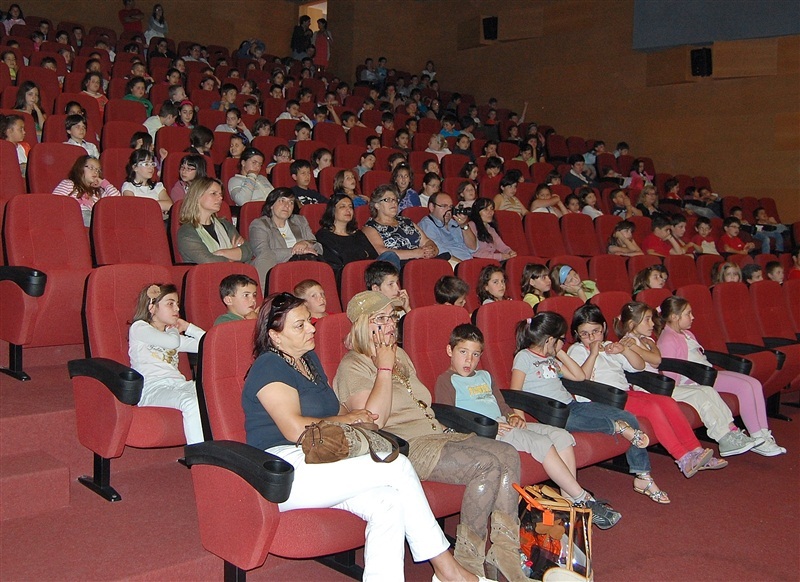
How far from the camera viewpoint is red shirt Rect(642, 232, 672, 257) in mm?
5668

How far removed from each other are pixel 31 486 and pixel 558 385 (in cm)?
192

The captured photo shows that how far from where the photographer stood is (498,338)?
3.09 meters

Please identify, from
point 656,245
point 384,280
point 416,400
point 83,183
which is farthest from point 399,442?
point 656,245

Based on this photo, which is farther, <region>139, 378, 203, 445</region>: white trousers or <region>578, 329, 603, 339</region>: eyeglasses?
<region>578, 329, 603, 339</region>: eyeglasses

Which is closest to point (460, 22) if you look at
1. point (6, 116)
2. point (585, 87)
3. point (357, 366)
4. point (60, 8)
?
point (585, 87)

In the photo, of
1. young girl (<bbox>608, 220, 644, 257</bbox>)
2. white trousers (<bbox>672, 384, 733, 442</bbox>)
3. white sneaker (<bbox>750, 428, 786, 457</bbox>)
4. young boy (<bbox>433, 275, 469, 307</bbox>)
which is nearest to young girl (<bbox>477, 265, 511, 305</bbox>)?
young boy (<bbox>433, 275, 469, 307</bbox>)

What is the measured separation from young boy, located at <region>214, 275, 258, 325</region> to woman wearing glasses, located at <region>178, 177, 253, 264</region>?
660 millimetres

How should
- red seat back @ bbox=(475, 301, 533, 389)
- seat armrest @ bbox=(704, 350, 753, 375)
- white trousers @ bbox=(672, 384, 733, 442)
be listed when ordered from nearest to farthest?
red seat back @ bbox=(475, 301, 533, 389) < white trousers @ bbox=(672, 384, 733, 442) < seat armrest @ bbox=(704, 350, 753, 375)

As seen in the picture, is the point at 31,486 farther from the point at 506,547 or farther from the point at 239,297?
the point at 506,547

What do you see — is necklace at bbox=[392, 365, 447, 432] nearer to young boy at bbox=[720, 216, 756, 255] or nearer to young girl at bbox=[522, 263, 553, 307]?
young girl at bbox=[522, 263, 553, 307]

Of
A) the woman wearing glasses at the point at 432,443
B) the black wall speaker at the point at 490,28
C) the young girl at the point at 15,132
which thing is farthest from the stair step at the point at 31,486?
the black wall speaker at the point at 490,28

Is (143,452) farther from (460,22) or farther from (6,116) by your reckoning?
(460,22)

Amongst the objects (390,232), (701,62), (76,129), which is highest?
(701,62)

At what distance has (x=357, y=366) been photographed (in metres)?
2.39
